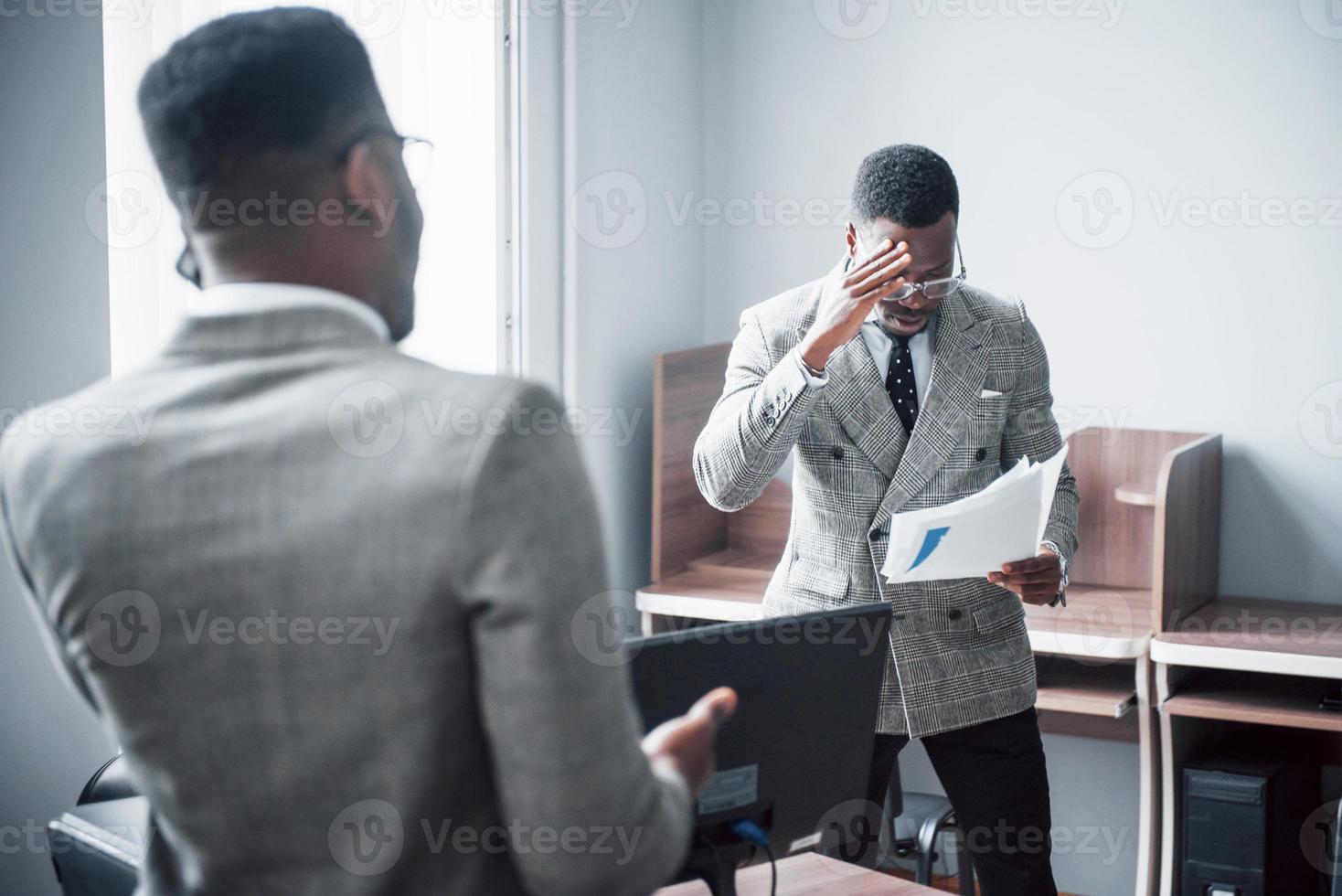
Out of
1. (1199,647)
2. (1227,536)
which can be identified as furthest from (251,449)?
(1227,536)

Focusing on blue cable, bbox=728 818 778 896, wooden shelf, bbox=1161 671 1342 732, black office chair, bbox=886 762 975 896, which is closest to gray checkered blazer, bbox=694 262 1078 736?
black office chair, bbox=886 762 975 896

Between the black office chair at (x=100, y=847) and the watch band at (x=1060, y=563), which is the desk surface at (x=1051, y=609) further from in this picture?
the black office chair at (x=100, y=847)

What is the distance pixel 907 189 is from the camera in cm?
190

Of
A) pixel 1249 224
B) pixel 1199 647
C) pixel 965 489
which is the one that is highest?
pixel 1249 224

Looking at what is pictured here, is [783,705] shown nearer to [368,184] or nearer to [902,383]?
[368,184]

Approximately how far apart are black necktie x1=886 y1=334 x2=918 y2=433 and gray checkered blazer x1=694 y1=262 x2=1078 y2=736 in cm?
4

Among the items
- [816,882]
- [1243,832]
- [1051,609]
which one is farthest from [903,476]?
[1243,832]

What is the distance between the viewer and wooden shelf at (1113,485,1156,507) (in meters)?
2.95

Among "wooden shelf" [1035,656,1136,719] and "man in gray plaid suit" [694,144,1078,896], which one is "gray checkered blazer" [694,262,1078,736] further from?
"wooden shelf" [1035,656,1136,719]

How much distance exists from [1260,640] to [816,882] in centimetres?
159

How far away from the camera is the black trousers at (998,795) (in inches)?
76.9

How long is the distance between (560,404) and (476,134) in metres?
2.38

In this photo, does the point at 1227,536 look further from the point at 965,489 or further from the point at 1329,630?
the point at 965,489

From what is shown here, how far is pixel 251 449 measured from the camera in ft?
2.49
